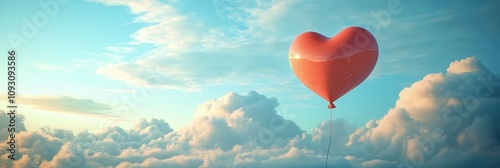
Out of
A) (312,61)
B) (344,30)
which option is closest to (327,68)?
(312,61)

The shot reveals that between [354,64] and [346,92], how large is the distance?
3.23 meters

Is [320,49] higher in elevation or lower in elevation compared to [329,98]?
higher

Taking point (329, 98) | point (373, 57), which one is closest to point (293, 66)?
point (329, 98)

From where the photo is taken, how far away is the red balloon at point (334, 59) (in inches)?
1111

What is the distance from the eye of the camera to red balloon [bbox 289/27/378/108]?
92.6ft

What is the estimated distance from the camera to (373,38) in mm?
29016

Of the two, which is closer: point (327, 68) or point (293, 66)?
point (327, 68)

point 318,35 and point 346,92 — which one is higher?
point 318,35

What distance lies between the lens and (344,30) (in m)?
28.8

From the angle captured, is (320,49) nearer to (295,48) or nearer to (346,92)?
(295,48)

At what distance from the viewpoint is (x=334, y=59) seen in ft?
93.0

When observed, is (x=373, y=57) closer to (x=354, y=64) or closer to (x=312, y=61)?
(x=354, y=64)

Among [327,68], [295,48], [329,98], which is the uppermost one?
[295,48]

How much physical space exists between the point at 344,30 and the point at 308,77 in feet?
15.5
